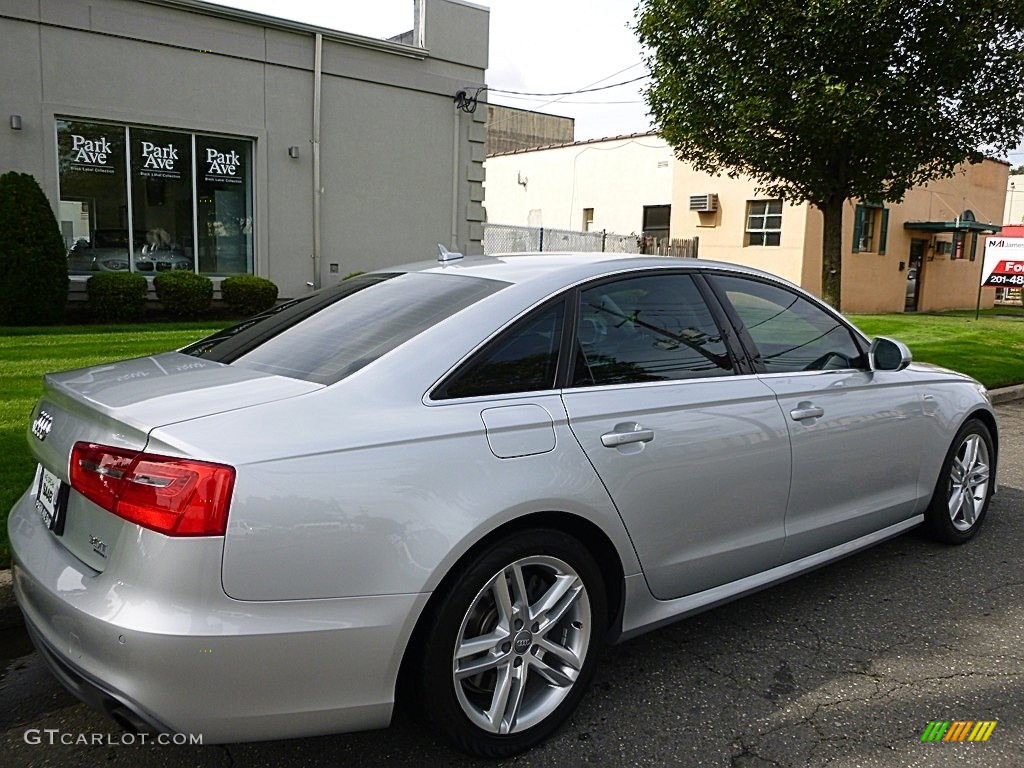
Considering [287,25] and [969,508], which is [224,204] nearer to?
[287,25]

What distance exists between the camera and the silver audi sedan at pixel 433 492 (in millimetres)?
2158

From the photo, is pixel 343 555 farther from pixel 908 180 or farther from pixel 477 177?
A: pixel 477 177

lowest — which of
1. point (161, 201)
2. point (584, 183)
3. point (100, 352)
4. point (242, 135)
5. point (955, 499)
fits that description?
point (955, 499)

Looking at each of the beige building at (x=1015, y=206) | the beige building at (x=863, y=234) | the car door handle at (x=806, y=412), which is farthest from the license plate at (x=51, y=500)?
the beige building at (x=1015, y=206)

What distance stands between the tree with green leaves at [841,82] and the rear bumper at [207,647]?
35.4ft

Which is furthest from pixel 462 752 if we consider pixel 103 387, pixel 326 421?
pixel 103 387

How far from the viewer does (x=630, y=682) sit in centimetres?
320

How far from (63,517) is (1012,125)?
43.5ft

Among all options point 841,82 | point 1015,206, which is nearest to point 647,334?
point 841,82

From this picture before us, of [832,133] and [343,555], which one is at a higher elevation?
[832,133]

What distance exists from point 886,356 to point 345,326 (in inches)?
102

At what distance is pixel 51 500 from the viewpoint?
8.44 ft

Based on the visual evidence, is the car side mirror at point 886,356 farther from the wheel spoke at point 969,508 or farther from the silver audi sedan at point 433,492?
the wheel spoke at point 969,508

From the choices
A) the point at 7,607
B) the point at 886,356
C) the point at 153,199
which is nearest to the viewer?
the point at 7,607
